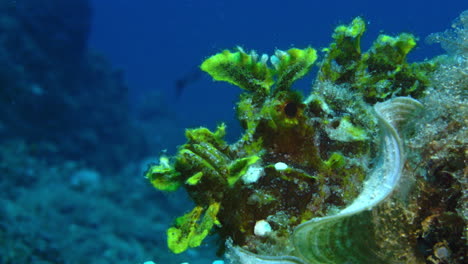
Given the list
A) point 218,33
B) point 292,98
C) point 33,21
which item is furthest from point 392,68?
point 218,33

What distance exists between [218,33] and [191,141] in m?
77.3

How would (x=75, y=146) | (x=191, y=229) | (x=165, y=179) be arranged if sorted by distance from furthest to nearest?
(x=75, y=146)
(x=165, y=179)
(x=191, y=229)

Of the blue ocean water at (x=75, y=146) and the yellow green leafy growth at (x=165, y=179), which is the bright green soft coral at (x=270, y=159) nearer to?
the yellow green leafy growth at (x=165, y=179)

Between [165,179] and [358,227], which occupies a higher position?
[165,179]

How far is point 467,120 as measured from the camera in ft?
4.30

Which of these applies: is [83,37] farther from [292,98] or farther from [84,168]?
[292,98]

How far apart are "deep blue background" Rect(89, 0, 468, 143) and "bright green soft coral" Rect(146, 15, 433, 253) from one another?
45.1 m

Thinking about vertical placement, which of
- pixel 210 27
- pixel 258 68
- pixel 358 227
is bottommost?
pixel 358 227

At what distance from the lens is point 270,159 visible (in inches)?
79.6

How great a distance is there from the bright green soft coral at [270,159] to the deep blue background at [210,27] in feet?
148

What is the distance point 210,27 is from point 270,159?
80876mm

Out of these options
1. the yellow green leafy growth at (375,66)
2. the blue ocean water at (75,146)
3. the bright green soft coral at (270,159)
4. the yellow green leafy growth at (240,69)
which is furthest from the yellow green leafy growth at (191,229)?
the yellow green leafy growth at (375,66)

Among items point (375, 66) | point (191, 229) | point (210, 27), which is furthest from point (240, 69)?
point (210, 27)

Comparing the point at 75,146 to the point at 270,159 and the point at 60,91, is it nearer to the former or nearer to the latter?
the point at 60,91
